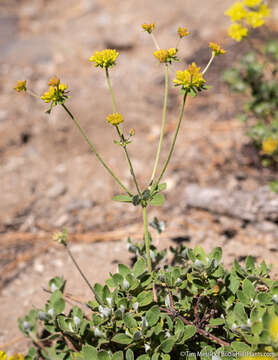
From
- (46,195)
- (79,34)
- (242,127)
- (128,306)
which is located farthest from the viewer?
(79,34)

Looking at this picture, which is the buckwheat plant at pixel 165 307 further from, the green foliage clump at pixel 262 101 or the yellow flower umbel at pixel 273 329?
the green foliage clump at pixel 262 101

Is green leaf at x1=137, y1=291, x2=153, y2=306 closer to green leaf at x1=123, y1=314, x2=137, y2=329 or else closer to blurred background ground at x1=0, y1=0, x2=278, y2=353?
green leaf at x1=123, y1=314, x2=137, y2=329

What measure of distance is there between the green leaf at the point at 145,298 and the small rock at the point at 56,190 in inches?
72.1

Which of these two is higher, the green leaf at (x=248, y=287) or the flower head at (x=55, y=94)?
the flower head at (x=55, y=94)

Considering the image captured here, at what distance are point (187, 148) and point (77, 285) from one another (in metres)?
1.70

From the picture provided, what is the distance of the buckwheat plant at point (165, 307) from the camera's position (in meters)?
1.45

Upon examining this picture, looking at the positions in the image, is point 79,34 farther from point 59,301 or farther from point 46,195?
point 59,301

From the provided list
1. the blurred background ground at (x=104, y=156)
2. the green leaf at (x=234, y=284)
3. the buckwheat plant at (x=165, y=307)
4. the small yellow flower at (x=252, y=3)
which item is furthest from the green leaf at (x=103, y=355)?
the small yellow flower at (x=252, y=3)

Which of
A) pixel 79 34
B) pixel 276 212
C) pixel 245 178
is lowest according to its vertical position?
pixel 276 212

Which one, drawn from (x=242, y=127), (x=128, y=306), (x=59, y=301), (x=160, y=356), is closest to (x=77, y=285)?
(x=59, y=301)

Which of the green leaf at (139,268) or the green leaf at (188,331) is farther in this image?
the green leaf at (139,268)

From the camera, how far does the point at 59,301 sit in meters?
1.76

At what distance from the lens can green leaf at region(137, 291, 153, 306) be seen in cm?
161

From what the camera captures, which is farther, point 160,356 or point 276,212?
point 276,212
